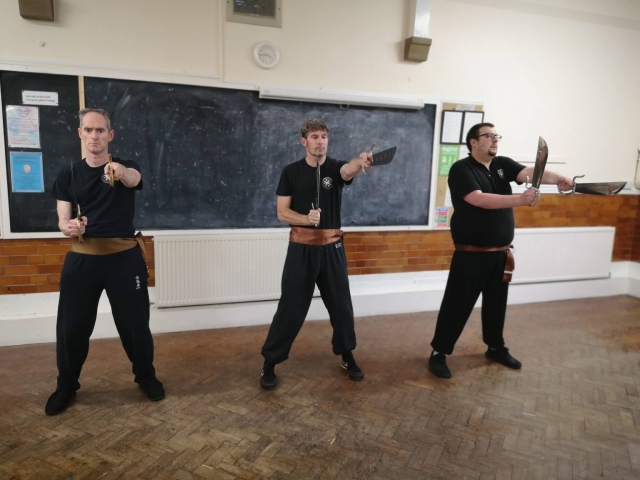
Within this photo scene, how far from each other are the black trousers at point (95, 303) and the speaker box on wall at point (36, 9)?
1867mm

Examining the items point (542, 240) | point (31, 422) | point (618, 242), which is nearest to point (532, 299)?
point (542, 240)

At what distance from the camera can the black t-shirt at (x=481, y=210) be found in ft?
10.0

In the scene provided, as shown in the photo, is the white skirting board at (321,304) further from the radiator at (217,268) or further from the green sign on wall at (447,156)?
the green sign on wall at (447,156)

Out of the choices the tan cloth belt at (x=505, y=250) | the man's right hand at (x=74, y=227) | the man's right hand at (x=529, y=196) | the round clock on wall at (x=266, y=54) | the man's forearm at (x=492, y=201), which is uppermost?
the round clock on wall at (x=266, y=54)

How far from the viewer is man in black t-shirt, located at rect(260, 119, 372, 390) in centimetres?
281

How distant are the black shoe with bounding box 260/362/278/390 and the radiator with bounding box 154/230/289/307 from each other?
1143mm

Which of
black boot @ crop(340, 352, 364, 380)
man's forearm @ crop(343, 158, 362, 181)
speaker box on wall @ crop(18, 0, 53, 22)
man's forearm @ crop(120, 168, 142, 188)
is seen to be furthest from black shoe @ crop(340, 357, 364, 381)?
speaker box on wall @ crop(18, 0, 53, 22)

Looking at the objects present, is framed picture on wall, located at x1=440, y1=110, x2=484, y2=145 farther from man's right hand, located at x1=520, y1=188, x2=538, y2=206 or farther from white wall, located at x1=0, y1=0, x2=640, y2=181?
man's right hand, located at x1=520, y1=188, x2=538, y2=206

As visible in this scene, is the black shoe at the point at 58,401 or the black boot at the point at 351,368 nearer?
the black shoe at the point at 58,401

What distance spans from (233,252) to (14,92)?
6.53ft

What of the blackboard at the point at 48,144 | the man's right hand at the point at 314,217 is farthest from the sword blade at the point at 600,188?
the blackboard at the point at 48,144

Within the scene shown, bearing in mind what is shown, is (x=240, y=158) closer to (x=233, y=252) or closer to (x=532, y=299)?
(x=233, y=252)

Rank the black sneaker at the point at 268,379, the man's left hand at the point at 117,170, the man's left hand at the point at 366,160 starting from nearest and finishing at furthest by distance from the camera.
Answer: the man's left hand at the point at 117,170 → the man's left hand at the point at 366,160 → the black sneaker at the point at 268,379

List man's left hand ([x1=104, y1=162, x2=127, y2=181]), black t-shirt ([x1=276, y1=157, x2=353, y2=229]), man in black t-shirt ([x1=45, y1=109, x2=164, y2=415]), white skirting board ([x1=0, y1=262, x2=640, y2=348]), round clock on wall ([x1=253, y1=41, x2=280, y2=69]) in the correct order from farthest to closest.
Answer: round clock on wall ([x1=253, y1=41, x2=280, y2=69])
white skirting board ([x1=0, y1=262, x2=640, y2=348])
black t-shirt ([x1=276, y1=157, x2=353, y2=229])
man in black t-shirt ([x1=45, y1=109, x2=164, y2=415])
man's left hand ([x1=104, y1=162, x2=127, y2=181])
